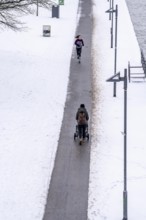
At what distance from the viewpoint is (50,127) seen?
2408 centimetres

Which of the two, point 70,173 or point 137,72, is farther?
point 137,72

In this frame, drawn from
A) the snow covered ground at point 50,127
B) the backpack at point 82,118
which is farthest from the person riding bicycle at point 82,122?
the snow covered ground at point 50,127

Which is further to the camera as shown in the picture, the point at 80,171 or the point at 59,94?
the point at 59,94

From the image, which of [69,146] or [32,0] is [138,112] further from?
[32,0]

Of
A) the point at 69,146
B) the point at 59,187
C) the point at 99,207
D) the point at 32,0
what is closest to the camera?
the point at 99,207

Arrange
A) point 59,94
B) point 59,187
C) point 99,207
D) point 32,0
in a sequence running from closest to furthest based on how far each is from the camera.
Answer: point 99,207 → point 59,187 → point 59,94 → point 32,0

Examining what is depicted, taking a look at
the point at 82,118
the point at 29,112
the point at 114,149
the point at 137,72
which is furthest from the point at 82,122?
the point at 137,72

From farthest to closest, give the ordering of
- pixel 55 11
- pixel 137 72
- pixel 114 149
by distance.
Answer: pixel 55 11
pixel 137 72
pixel 114 149

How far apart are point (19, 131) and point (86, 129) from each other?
9.36 ft

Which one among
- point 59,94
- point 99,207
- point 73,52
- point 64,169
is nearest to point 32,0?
point 59,94

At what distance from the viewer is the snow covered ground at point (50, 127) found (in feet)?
58.2

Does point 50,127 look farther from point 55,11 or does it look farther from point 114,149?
point 55,11

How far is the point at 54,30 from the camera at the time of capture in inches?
1886

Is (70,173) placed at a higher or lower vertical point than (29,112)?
lower
